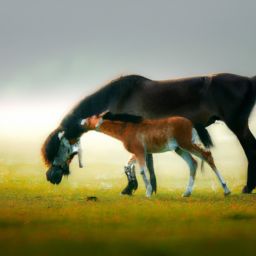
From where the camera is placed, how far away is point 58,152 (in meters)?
17.2

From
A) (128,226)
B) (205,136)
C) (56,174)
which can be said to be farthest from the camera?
(56,174)

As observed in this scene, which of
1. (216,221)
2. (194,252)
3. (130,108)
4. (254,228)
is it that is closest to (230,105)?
(130,108)

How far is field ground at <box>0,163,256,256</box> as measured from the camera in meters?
→ 6.74

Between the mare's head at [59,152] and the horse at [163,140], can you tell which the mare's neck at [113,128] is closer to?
the horse at [163,140]

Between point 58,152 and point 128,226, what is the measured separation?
26.9 ft

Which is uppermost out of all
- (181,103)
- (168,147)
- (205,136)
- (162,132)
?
(181,103)

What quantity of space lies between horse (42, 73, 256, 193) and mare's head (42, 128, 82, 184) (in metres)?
0.03

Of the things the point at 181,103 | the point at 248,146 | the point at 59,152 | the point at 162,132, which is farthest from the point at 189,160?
the point at 59,152

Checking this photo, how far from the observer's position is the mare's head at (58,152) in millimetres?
17078

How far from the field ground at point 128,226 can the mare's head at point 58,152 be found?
1.47 meters

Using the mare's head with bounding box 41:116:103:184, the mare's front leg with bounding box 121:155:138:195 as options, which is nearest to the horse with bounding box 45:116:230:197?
the mare's front leg with bounding box 121:155:138:195

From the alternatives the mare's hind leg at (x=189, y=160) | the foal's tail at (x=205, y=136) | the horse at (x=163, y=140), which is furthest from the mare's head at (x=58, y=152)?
the foal's tail at (x=205, y=136)

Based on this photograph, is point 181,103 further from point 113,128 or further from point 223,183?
point 223,183

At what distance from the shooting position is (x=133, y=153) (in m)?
15.6
